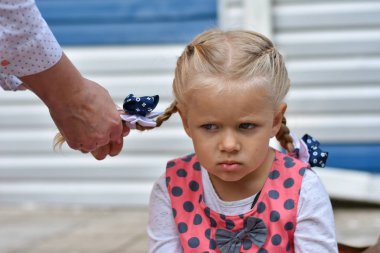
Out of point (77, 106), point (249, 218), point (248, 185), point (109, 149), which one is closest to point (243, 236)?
Result: point (249, 218)

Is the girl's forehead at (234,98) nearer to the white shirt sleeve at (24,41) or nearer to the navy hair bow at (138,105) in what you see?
the navy hair bow at (138,105)

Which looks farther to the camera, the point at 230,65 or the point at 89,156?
the point at 89,156

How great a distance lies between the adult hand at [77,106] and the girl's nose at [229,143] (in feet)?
1.19

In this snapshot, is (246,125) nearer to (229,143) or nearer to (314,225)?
(229,143)

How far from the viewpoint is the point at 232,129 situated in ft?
9.16

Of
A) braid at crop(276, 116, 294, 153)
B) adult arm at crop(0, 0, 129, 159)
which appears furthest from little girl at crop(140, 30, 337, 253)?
adult arm at crop(0, 0, 129, 159)

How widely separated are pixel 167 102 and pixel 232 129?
3.15 meters

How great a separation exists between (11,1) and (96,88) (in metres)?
0.52

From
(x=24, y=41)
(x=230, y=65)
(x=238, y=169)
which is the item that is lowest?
(x=238, y=169)

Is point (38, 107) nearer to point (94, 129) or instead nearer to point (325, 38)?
point (325, 38)

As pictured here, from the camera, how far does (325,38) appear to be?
18.9 feet

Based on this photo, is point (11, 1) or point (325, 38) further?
point (325, 38)

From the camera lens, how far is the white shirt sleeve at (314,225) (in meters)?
2.84

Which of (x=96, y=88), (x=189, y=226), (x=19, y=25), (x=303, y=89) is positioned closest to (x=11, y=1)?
(x=19, y=25)
